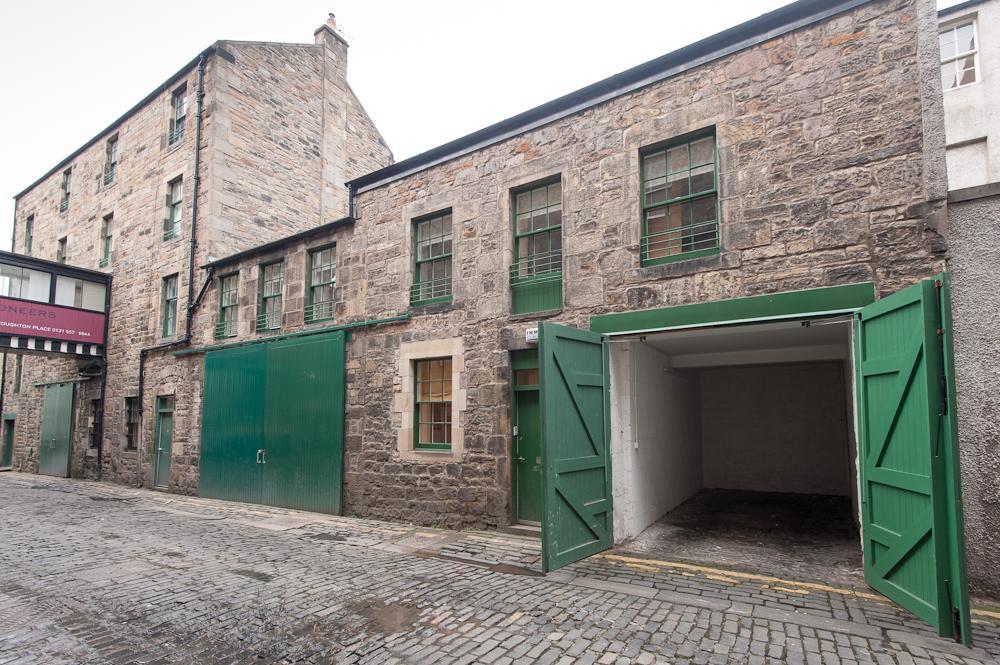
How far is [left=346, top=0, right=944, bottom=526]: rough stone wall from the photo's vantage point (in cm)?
579

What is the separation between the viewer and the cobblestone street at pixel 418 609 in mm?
4102

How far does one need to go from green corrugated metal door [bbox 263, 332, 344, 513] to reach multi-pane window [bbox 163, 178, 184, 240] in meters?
6.80

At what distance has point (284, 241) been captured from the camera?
462 inches

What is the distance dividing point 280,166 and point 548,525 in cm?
1444

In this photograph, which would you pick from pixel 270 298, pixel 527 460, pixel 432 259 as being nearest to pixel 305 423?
pixel 270 298

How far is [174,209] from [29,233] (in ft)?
38.2

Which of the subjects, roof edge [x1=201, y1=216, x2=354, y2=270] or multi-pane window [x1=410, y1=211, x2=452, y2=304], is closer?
multi-pane window [x1=410, y1=211, x2=452, y2=304]

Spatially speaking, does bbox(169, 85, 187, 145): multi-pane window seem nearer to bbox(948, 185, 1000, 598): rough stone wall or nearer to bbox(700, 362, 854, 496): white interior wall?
bbox(700, 362, 854, 496): white interior wall

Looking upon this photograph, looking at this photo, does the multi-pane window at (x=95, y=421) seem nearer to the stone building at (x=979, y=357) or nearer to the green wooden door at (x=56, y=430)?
the green wooden door at (x=56, y=430)

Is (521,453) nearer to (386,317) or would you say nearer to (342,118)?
(386,317)

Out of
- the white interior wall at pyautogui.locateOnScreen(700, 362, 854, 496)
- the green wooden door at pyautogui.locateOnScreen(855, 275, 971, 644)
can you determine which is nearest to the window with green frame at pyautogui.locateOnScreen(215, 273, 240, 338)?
the white interior wall at pyautogui.locateOnScreen(700, 362, 854, 496)

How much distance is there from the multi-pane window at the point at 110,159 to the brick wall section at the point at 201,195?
0.27m

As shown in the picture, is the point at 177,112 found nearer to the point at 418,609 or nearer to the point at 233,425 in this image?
the point at 233,425

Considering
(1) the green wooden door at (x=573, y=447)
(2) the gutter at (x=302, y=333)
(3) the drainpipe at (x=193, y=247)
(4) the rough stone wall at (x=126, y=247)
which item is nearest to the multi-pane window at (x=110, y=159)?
(4) the rough stone wall at (x=126, y=247)
